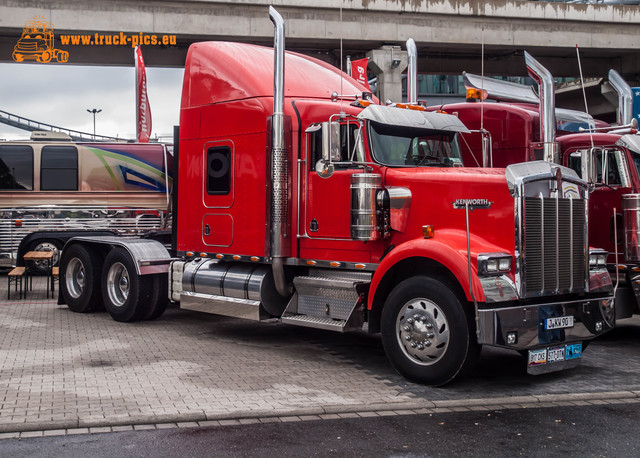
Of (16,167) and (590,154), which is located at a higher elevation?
(16,167)

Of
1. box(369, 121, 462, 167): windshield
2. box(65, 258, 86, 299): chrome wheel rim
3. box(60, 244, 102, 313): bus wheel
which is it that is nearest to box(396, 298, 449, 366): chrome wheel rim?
box(369, 121, 462, 167): windshield

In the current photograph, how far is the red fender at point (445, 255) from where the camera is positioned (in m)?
7.64

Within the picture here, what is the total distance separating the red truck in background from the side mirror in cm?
179

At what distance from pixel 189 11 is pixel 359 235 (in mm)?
20512

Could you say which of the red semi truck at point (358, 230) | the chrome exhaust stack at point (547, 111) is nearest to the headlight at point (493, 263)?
the red semi truck at point (358, 230)

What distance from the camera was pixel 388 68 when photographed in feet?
94.4

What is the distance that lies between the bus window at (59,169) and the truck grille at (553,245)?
1347 centimetres

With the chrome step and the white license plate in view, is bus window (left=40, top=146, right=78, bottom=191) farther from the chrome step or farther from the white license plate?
the white license plate

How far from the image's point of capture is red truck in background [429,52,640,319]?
9.86 m

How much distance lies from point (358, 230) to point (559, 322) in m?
2.28

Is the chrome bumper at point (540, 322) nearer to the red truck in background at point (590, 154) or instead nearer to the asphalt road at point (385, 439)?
the asphalt road at point (385, 439)

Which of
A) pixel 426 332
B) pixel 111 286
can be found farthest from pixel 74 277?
pixel 426 332

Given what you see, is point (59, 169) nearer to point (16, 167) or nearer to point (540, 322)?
point (16, 167)

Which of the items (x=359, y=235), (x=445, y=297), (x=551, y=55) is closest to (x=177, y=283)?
(x=359, y=235)
